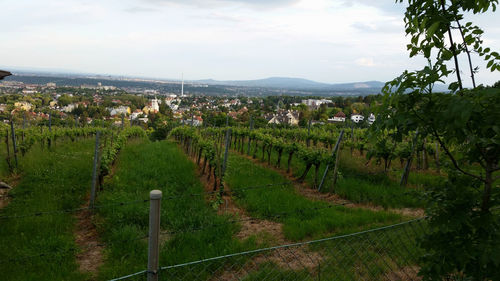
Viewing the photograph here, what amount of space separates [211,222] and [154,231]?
145 inches

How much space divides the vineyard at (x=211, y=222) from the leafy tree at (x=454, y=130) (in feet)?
0.95

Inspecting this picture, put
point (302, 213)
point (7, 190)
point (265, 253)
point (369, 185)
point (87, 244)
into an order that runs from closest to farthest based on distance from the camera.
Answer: point (265, 253), point (87, 244), point (302, 213), point (7, 190), point (369, 185)

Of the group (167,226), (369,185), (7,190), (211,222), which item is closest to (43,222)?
(167,226)

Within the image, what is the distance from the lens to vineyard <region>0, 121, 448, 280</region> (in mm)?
4168

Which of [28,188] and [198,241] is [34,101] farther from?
[198,241]

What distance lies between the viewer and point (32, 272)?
4.10 m

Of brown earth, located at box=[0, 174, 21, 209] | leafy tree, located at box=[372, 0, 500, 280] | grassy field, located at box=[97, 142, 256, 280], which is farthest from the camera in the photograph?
brown earth, located at box=[0, 174, 21, 209]

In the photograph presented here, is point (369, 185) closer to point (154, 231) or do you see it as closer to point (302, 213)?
point (302, 213)

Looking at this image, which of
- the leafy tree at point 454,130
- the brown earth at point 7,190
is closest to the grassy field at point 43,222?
the brown earth at point 7,190

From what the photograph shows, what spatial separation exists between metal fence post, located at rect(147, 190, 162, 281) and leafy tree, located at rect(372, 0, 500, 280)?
4.76 feet

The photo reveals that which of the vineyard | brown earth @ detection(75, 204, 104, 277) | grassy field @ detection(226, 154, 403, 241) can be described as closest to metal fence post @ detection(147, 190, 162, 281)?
the vineyard

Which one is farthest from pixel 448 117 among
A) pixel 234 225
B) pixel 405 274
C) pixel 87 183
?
pixel 87 183

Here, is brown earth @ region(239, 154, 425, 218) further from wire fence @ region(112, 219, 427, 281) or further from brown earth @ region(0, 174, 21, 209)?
brown earth @ region(0, 174, 21, 209)

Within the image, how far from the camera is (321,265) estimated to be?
166 inches
